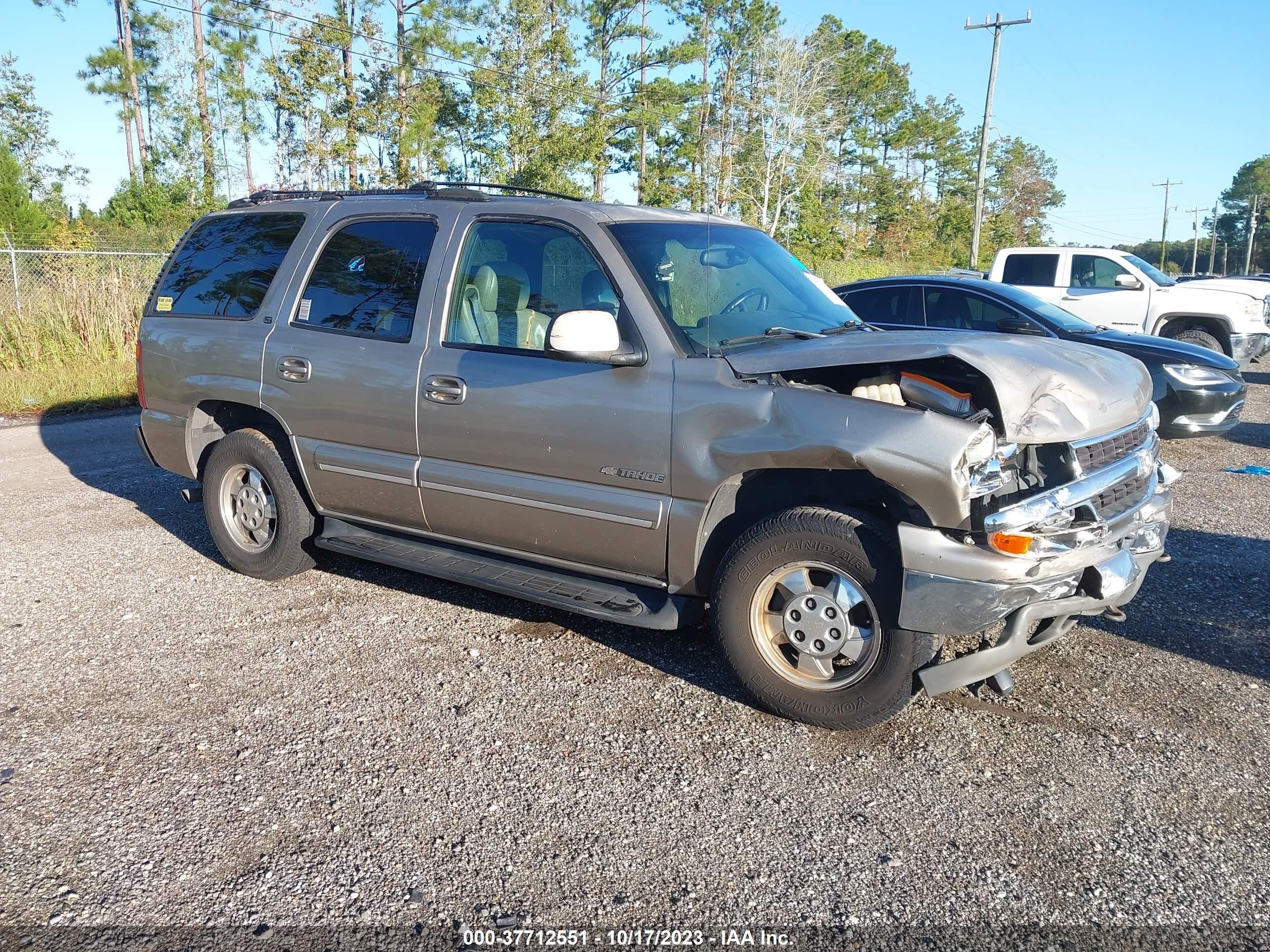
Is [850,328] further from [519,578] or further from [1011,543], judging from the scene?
[519,578]

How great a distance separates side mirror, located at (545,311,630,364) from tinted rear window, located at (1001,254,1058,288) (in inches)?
482

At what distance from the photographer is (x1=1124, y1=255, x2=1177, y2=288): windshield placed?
1338 centimetres

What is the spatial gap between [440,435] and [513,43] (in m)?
29.4

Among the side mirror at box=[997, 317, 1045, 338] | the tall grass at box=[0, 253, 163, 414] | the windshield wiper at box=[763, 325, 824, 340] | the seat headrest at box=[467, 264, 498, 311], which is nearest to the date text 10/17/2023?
the windshield wiper at box=[763, 325, 824, 340]

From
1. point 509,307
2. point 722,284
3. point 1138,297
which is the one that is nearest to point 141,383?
point 509,307

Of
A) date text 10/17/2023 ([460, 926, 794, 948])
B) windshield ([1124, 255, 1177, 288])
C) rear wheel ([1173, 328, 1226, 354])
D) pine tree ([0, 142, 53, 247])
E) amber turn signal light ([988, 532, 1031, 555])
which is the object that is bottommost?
date text 10/17/2023 ([460, 926, 794, 948])

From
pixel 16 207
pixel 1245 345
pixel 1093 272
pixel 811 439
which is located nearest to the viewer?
pixel 811 439

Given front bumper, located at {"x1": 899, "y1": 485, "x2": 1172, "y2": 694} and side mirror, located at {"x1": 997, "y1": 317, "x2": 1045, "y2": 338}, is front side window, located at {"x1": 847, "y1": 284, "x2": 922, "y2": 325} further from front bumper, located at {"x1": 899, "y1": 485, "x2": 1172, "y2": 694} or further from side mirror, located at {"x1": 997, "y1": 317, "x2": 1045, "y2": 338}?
front bumper, located at {"x1": 899, "y1": 485, "x2": 1172, "y2": 694}

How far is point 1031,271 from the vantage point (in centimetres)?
1447

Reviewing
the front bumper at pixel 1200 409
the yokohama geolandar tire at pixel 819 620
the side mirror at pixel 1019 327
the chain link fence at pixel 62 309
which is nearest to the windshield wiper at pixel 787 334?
the yokohama geolandar tire at pixel 819 620

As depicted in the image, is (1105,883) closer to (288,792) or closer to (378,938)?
(378,938)

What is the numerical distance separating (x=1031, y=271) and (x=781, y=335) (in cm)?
1186

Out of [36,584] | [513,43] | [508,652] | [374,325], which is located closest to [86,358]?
[36,584]

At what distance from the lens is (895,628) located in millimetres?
3453
